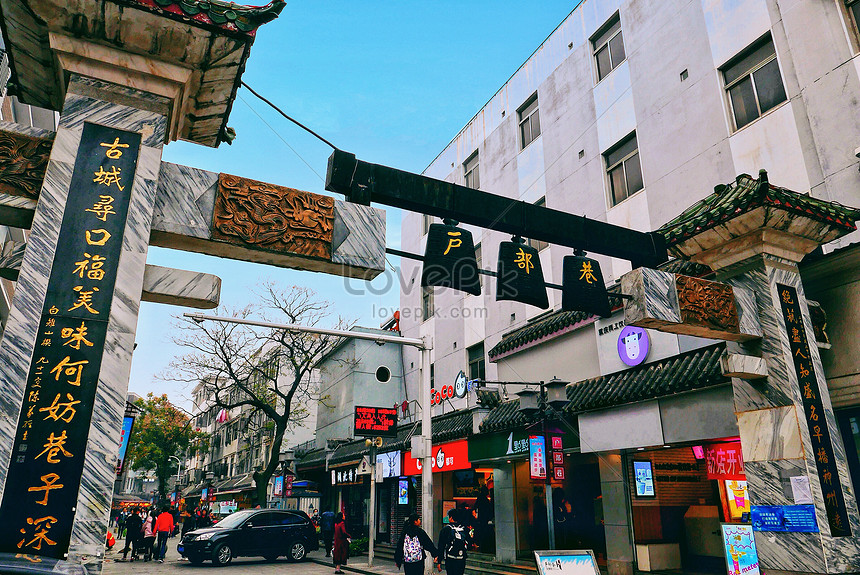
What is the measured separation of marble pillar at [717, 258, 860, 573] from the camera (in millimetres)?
6457

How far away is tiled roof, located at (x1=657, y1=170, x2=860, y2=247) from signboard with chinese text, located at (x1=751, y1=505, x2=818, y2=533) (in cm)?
357

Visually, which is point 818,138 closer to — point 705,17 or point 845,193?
point 845,193

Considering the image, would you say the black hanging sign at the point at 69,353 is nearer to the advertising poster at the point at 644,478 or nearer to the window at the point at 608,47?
the advertising poster at the point at 644,478

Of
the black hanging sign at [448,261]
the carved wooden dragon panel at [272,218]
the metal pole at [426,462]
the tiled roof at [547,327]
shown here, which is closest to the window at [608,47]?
the tiled roof at [547,327]

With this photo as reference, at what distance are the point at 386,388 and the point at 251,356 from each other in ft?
21.9

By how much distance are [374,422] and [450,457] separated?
111 inches

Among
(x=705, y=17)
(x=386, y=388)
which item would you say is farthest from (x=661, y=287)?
(x=386, y=388)

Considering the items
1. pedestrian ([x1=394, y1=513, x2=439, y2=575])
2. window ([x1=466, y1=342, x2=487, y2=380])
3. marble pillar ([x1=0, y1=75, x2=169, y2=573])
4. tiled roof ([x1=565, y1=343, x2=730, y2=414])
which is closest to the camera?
marble pillar ([x1=0, y1=75, x2=169, y2=573])

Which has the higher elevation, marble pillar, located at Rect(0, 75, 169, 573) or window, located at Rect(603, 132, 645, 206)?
window, located at Rect(603, 132, 645, 206)

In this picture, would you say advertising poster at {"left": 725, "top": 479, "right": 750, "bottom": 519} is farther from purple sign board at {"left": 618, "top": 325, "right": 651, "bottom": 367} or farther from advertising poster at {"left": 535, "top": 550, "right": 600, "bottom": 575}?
advertising poster at {"left": 535, "top": 550, "right": 600, "bottom": 575}

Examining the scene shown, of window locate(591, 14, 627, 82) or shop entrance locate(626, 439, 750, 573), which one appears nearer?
shop entrance locate(626, 439, 750, 573)

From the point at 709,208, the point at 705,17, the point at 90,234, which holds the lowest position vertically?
the point at 90,234

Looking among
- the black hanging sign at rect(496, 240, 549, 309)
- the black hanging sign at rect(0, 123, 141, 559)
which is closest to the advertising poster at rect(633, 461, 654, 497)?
the black hanging sign at rect(496, 240, 549, 309)

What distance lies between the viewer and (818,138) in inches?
367
